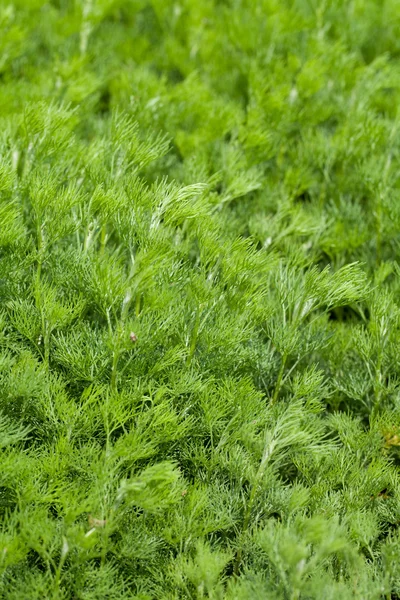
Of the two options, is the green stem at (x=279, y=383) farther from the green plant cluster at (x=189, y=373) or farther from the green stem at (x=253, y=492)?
the green stem at (x=253, y=492)

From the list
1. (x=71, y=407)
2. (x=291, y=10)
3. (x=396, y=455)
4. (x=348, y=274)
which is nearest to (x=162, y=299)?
(x=71, y=407)

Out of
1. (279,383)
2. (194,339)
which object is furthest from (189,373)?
(279,383)

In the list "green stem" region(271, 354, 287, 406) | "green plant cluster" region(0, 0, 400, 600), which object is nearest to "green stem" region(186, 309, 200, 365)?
"green plant cluster" region(0, 0, 400, 600)

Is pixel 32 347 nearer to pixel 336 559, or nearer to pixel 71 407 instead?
pixel 71 407

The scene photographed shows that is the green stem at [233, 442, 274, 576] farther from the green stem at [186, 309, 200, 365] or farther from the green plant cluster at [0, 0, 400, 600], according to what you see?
the green stem at [186, 309, 200, 365]

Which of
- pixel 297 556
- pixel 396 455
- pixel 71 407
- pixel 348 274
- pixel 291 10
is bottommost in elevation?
pixel 396 455

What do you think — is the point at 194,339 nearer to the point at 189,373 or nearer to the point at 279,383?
the point at 189,373

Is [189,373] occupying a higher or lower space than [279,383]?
higher

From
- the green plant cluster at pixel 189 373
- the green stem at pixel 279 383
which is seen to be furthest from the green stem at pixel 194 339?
the green stem at pixel 279 383
